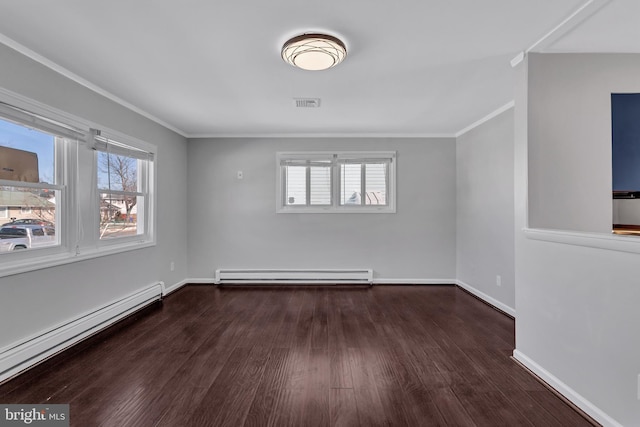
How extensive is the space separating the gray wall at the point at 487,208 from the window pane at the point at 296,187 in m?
2.48

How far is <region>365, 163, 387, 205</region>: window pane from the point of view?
452 cm

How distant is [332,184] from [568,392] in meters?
3.47

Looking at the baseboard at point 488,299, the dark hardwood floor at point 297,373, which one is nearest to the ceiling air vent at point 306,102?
the dark hardwood floor at point 297,373

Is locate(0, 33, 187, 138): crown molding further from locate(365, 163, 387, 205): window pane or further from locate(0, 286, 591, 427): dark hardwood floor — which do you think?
locate(365, 163, 387, 205): window pane

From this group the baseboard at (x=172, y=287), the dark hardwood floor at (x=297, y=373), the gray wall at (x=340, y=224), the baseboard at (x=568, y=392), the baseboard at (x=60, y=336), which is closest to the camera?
the baseboard at (x=568, y=392)

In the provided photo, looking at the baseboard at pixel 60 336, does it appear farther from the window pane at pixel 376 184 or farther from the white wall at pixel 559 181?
the white wall at pixel 559 181

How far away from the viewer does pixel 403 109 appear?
3.35m

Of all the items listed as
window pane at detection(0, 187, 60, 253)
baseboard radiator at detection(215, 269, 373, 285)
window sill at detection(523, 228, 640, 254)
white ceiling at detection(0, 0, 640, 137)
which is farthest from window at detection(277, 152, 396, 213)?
window pane at detection(0, 187, 60, 253)

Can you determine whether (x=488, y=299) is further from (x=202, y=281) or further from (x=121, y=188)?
(x=121, y=188)

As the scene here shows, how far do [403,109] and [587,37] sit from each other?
167 centimetres

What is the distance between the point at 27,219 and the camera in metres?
2.23

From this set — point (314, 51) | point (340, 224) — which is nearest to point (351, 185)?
point (340, 224)

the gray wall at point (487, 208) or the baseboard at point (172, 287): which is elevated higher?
the gray wall at point (487, 208)

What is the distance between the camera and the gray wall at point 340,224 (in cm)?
445
